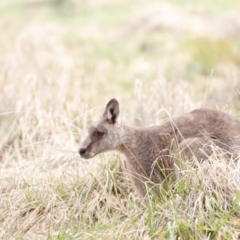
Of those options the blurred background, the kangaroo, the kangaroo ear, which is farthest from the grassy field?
the kangaroo ear

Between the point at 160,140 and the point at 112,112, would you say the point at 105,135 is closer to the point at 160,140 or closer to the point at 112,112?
the point at 112,112

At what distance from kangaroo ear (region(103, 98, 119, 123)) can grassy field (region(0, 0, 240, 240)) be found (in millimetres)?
548

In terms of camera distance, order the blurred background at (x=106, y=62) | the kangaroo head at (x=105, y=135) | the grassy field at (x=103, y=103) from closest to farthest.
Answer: the grassy field at (x=103, y=103), the kangaroo head at (x=105, y=135), the blurred background at (x=106, y=62)

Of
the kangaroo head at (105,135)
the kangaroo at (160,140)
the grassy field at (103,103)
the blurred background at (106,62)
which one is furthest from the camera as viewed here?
the blurred background at (106,62)

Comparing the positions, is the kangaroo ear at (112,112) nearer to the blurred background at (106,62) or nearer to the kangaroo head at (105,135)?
the kangaroo head at (105,135)

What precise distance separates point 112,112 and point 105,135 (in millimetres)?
182

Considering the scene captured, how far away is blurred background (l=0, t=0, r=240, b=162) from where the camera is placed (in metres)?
8.64

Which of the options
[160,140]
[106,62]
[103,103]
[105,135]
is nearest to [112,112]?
[105,135]

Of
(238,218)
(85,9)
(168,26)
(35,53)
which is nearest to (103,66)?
(35,53)

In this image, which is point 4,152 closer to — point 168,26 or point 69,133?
point 69,133

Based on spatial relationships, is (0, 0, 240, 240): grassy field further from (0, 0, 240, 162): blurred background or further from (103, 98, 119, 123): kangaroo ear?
(103, 98, 119, 123): kangaroo ear

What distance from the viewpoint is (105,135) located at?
6445 mm

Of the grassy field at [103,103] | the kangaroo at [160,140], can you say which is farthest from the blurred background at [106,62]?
the kangaroo at [160,140]

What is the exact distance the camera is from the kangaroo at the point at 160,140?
20.3ft
